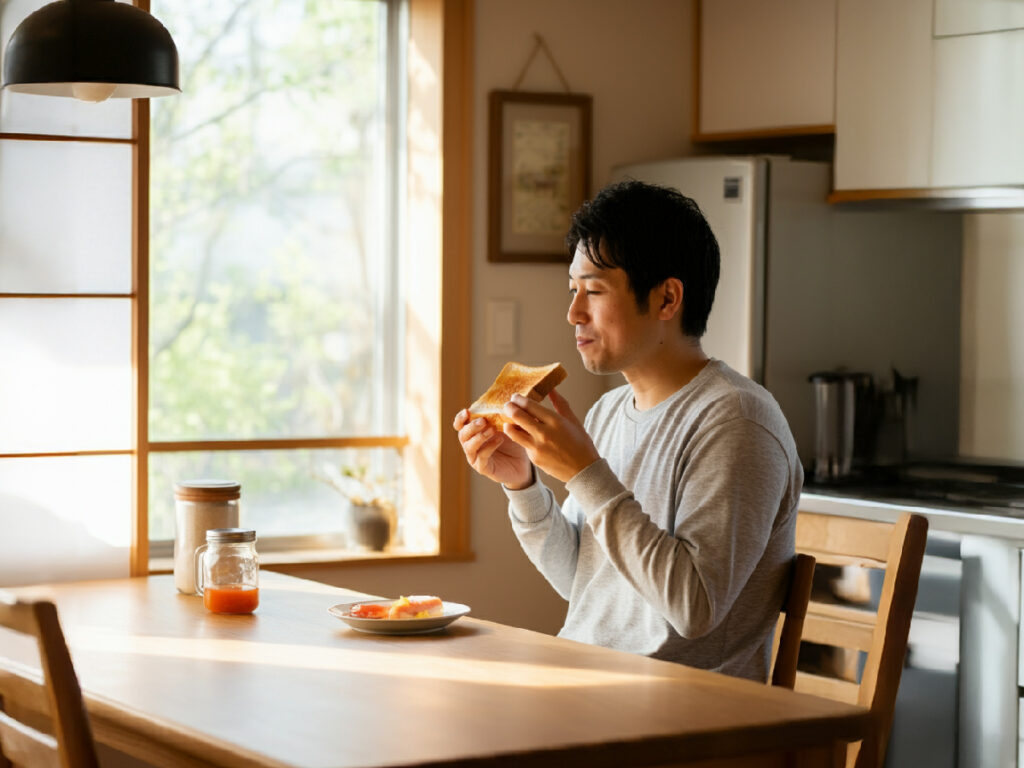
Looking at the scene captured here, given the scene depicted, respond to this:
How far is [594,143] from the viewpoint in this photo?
4.10 metres

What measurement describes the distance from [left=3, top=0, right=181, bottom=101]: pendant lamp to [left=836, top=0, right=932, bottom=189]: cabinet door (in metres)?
2.06

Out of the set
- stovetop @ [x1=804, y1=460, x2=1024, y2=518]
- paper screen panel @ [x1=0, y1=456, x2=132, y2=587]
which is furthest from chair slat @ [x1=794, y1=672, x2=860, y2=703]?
paper screen panel @ [x1=0, y1=456, x2=132, y2=587]

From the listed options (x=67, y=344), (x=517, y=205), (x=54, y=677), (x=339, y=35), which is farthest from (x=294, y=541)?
(x=54, y=677)

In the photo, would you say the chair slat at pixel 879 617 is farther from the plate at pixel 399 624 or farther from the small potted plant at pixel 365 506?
the small potted plant at pixel 365 506

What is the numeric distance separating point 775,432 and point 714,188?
1784 mm

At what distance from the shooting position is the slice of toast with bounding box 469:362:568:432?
7.59 ft

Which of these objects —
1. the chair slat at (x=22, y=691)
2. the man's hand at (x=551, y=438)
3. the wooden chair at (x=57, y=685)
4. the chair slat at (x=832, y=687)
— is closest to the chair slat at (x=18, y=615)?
the wooden chair at (x=57, y=685)

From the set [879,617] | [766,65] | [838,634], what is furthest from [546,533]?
[766,65]

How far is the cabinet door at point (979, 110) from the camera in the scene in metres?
3.39

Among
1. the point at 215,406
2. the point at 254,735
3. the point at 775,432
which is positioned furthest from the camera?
the point at 215,406

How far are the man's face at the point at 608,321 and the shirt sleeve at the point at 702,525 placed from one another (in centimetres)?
22

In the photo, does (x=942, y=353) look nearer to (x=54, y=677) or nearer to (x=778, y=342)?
(x=778, y=342)

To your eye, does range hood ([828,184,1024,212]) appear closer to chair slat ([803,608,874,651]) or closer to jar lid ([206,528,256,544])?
chair slat ([803,608,874,651])

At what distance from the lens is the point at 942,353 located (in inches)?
156
